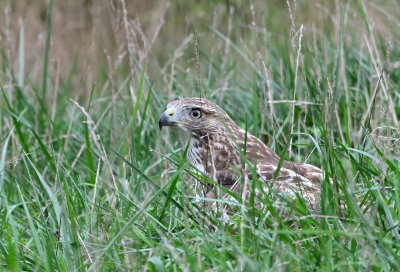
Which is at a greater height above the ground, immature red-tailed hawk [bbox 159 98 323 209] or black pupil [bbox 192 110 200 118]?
black pupil [bbox 192 110 200 118]

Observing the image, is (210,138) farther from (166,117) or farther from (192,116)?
(166,117)

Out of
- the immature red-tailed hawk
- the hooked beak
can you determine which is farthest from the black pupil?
the hooked beak

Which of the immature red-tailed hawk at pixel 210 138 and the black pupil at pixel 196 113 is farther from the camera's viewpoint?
the black pupil at pixel 196 113

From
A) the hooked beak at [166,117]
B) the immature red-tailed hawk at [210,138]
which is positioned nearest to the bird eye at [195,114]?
the immature red-tailed hawk at [210,138]

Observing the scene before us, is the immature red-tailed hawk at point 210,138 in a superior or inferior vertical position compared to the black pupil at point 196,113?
inferior

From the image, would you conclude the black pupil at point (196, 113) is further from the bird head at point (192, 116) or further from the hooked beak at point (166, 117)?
the hooked beak at point (166, 117)

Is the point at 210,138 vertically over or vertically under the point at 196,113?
under

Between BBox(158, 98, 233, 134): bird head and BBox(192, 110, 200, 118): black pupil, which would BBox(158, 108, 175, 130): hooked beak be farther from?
BBox(192, 110, 200, 118): black pupil

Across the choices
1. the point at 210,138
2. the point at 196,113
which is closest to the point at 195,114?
the point at 196,113

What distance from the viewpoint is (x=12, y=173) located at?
5.03 m

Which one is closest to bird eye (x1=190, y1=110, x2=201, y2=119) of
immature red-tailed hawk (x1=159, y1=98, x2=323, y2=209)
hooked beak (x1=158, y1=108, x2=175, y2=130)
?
immature red-tailed hawk (x1=159, y1=98, x2=323, y2=209)

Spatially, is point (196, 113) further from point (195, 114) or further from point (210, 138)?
point (210, 138)

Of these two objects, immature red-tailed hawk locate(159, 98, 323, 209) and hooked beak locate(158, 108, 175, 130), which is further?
hooked beak locate(158, 108, 175, 130)

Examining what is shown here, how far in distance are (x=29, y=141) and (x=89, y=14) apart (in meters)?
6.11
